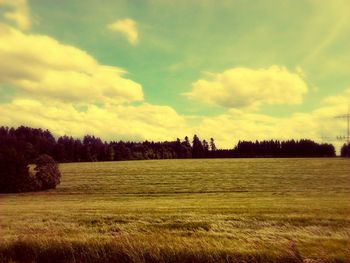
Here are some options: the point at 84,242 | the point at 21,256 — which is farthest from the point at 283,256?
the point at 21,256

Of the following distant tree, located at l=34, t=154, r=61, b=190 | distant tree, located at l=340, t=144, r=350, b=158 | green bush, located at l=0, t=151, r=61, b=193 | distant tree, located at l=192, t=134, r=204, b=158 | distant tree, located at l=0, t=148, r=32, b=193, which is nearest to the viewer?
distant tree, located at l=0, t=148, r=32, b=193

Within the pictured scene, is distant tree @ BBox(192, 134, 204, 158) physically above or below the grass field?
above

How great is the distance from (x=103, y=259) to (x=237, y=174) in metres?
72.0

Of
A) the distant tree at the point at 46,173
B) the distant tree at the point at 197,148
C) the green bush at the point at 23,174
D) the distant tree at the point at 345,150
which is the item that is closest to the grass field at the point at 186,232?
the distant tree at the point at 46,173

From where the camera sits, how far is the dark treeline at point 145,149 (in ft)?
497

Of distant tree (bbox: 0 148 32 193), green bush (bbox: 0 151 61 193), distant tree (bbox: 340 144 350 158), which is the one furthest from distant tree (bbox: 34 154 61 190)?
distant tree (bbox: 340 144 350 158)

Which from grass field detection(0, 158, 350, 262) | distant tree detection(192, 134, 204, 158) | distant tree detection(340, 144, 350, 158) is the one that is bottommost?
grass field detection(0, 158, 350, 262)

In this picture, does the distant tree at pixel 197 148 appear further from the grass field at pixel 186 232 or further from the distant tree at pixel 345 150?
the grass field at pixel 186 232

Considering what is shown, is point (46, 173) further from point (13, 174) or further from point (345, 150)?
point (345, 150)

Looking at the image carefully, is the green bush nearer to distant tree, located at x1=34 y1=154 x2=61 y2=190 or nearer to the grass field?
distant tree, located at x1=34 y1=154 x2=61 y2=190

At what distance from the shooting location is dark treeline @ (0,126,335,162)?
497ft

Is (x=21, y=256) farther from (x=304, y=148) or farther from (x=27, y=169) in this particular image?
(x=304, y=148)

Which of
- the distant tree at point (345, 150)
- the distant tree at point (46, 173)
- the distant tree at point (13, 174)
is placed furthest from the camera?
the distant tree at point (345, 150)

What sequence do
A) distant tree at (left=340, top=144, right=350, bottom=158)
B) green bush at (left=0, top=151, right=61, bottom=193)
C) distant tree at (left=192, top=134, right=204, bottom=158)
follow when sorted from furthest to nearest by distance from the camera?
distant tree at (left=192, top=134, right=204, bottom=158) < distant tree at (left=340, top=144, right=350, bottom=158) < green bush at (left=0, top=151, right=61, bottom=193)
